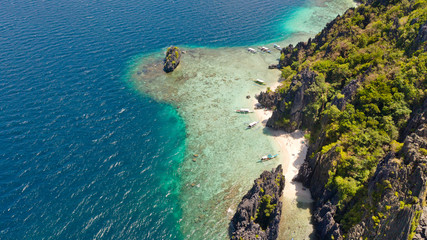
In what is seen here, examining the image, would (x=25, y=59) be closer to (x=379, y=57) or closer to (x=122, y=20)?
(x=122, y=20)

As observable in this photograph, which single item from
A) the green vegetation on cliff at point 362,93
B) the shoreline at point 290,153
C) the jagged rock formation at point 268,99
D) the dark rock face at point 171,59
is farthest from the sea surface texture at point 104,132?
the green vegetation on cliff at point 362,93

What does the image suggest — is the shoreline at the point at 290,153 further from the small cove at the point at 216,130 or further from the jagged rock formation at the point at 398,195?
the jagged rock formation at the point at 398,195

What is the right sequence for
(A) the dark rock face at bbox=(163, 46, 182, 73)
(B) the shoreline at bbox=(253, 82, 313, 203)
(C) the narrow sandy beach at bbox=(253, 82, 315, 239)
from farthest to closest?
(A) the dark rock face at bbox=(163, 46, 182, 73) < (B) the shoreline at bbox=(253, 82, 313, 203) < (C) the narrow sandy beach at bbox=(253, 82, 315, 239)

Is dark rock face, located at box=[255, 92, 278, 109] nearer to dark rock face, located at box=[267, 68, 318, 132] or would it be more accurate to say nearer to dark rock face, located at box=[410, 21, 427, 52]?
dark rock face, located at box=[267, 68, 318, 132]

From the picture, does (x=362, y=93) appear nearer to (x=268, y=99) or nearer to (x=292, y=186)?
(x=292, y=186)

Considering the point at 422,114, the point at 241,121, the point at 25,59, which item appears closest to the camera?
the point at 422,114

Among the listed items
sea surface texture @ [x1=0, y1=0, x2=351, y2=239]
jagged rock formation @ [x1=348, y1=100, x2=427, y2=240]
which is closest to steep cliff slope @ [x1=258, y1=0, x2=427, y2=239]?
jagged rock formation @ [x1=348, y1=100, x2=427, y2=240]

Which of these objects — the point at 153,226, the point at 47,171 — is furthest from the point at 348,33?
the point at 47,171

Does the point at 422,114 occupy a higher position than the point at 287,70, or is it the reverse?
the point at 422,114
